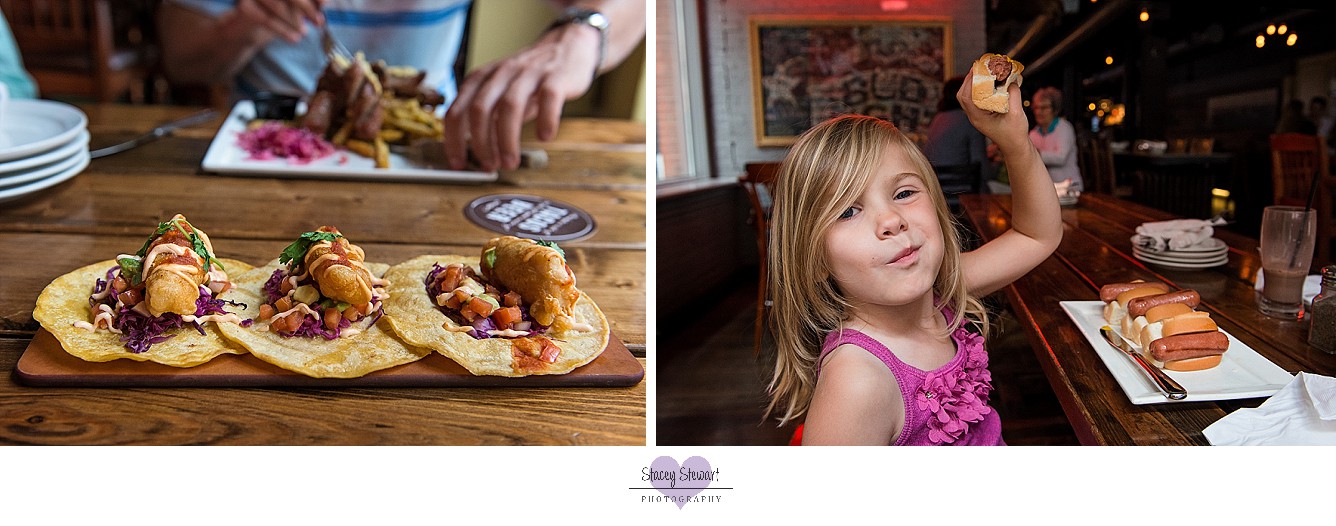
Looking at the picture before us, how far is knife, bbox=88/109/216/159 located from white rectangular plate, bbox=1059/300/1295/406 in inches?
97.9

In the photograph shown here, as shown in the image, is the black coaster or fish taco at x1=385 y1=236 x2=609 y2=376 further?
the black coaster

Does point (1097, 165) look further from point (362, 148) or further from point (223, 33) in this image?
point (223, 33)

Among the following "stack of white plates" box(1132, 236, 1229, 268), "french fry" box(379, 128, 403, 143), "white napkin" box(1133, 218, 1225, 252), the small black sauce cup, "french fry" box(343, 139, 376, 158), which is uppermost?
the small black sauce cup

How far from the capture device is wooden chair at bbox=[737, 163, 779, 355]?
158 cm

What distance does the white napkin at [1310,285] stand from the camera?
1.54 m

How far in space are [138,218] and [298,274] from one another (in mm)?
658

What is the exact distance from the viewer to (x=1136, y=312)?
1.42 m

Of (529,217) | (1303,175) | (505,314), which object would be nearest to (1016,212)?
(505,314)

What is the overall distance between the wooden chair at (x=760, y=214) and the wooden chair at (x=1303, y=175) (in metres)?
1.23

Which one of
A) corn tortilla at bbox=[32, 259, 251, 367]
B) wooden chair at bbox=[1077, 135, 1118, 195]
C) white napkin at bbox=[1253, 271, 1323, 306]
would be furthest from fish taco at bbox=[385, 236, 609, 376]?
white napkin at bbox=[1253, 271, 1323, 306]

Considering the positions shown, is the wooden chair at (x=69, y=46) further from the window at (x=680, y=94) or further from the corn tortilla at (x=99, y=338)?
the window at (x=680, y=94)

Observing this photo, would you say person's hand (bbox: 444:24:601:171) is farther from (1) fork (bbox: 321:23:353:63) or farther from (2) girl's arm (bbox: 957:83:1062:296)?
(2) girl's arm (bbox: 957:83:1062:296)
